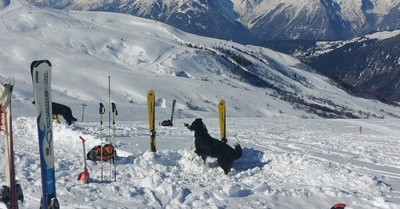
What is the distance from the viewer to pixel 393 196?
25.0ft

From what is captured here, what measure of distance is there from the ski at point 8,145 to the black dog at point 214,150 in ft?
18.3

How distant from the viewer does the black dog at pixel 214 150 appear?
10.0 m

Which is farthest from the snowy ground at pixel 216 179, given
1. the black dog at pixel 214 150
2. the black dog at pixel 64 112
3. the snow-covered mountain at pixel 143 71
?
the snow-covered mountain at pixel 143 71

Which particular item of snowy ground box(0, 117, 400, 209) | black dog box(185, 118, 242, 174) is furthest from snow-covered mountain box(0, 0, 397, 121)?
black dog box(185, 118, 242, 174)

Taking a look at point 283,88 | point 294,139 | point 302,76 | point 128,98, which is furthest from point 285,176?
point 302,76

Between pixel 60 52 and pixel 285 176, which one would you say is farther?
pixel 60 52

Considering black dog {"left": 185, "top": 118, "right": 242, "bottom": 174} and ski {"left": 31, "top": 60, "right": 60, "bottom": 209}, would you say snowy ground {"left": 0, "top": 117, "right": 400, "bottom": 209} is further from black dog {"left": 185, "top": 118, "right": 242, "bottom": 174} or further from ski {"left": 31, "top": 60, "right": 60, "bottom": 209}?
ski {"left": 31, "top": 60, "right": 60, "bottom": 209}

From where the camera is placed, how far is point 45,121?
5.70 m

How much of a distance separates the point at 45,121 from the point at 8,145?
2.36 feet

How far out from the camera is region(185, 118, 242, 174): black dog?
10047mm

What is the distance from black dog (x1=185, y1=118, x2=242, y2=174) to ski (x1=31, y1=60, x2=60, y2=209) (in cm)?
522

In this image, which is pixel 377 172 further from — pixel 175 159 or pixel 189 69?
pixel 189 69

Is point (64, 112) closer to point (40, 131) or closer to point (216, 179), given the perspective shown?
point (216, 179)

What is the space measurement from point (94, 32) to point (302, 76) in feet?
313
